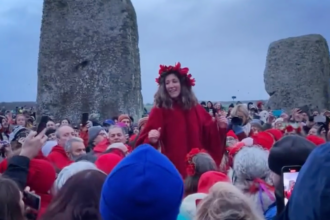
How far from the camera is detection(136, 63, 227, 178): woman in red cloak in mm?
5051

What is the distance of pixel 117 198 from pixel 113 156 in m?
2.04

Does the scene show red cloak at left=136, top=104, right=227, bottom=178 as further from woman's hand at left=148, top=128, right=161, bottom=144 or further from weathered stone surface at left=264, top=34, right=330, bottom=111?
weathered stone surface at left=264, top=34, right=330, bottom=111

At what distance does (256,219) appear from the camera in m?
1.97

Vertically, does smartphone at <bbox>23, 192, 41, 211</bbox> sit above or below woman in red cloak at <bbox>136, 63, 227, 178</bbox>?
below

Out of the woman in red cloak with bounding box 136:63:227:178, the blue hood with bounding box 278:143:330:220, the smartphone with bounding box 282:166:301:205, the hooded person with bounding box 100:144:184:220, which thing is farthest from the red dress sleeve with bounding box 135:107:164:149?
the blue hood with bounding box 278:143:330:220

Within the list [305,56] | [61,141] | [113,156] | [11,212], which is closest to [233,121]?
[61,141]

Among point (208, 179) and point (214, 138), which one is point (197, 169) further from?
point (214, 138)

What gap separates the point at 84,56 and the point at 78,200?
10.5 meters

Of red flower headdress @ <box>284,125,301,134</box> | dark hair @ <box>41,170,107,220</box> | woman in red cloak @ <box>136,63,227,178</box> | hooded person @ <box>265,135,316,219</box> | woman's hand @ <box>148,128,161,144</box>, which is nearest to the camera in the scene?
dark hair @ <box>41,170,107,220</box>

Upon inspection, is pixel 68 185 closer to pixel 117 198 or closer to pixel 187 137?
pixel 117 198

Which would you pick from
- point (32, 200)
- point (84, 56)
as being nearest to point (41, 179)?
point (32, 200)

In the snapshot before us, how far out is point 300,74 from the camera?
18.7 metres

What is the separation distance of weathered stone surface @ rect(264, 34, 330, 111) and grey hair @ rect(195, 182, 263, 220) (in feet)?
54.5

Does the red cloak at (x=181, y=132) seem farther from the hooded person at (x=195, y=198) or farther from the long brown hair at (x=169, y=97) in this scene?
the hooded person at (x=195, y=198)
